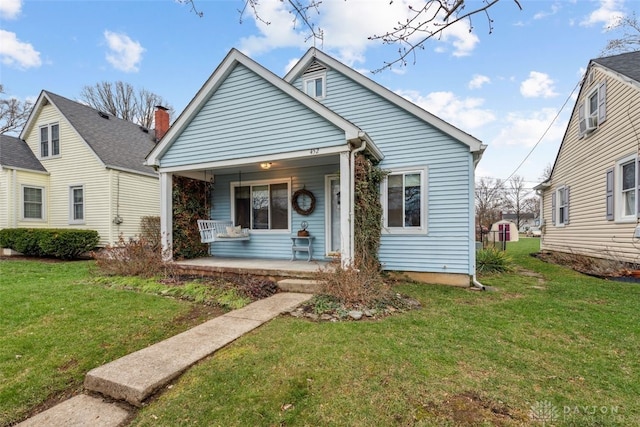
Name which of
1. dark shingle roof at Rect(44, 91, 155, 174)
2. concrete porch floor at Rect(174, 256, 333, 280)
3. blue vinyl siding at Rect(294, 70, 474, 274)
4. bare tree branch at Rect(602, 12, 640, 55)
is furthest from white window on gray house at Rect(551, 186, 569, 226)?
dark shingle roof at Rect(44, 91, 155, 174)

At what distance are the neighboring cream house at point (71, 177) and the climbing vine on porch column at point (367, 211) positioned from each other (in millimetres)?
10458

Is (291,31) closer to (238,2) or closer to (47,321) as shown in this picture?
(238,2)

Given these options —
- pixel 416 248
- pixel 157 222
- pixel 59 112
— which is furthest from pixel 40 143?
pixel 416 248

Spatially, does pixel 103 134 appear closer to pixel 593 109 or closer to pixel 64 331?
pixel 64 331

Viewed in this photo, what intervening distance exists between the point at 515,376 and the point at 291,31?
404cm

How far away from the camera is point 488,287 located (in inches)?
253

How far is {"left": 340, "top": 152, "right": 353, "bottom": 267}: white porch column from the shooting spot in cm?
566

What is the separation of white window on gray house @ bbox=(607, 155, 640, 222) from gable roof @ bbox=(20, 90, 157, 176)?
15.3 m

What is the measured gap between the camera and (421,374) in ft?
8.86

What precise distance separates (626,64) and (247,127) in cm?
1096

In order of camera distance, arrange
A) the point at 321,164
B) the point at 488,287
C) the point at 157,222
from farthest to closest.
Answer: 1. the point at 157,222
2. the point at 321,164
3. the point at 488,287

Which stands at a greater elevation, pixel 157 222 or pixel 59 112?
pixel 59 112

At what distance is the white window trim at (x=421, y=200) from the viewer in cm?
693

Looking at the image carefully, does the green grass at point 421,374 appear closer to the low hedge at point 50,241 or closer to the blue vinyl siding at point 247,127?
the blue vinyl siding at point 247,127
